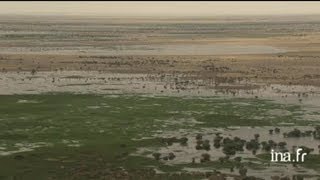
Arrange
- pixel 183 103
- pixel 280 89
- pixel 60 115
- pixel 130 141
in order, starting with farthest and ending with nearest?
pixel 280 89 → pixel 183 103 → pixel 60 115 → pixel 130 141

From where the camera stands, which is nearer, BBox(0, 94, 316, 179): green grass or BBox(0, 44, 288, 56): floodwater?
BBox(0, 94, 316, 179): green grass

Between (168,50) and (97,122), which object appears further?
(168,50)

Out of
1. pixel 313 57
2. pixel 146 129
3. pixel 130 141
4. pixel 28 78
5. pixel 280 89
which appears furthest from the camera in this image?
pixel 313 57

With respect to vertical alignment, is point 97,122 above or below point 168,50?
below

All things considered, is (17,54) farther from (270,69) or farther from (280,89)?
(280,89)

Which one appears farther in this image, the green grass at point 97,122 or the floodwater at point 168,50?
the floodwater at point 168,50

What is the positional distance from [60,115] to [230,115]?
11620 mm

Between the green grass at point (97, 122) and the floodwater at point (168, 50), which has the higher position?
the floodwater at point (168, 50)

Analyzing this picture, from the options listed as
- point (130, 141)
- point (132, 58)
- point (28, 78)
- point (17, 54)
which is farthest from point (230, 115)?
point (17, 54)

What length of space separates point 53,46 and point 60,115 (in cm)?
5721

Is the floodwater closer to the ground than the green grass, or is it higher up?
higher up

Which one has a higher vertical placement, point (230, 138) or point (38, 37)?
point (38, 37)

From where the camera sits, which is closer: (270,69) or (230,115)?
(230,115)

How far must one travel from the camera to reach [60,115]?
138 feet
